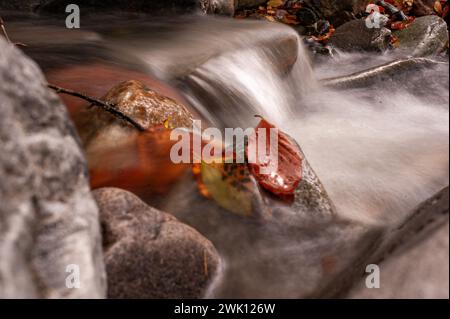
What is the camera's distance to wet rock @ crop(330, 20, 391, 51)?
28.5 feet

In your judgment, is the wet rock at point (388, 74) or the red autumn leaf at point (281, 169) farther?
the wet rock at point (388, 74)

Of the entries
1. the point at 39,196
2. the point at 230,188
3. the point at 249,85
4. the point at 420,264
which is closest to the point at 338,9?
the point at 249,85

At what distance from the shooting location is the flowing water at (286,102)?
295cm

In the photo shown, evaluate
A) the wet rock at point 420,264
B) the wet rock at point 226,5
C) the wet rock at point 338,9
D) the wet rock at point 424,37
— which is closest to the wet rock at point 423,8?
the wet rock at point 338,9

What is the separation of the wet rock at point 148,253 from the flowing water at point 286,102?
246mm

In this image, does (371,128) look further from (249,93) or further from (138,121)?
(138,121)

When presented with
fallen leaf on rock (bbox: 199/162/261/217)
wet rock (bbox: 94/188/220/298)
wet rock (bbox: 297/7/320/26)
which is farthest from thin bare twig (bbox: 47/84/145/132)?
wet rock (bbox: 297/7/320/26)

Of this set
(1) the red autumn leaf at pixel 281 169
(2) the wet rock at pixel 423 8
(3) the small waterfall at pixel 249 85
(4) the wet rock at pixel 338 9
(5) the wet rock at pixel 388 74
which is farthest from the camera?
(2) the wet rock at pixel 423 8

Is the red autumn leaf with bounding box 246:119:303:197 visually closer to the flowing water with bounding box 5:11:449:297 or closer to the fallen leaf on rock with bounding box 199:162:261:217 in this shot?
the fallen leaf on rock with bounding box 199:162:261:217

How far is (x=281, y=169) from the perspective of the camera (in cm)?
317

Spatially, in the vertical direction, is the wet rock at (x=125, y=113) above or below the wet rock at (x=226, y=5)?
below

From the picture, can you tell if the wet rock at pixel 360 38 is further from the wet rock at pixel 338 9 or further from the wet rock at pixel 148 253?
the wet rock at pixel 148 253
